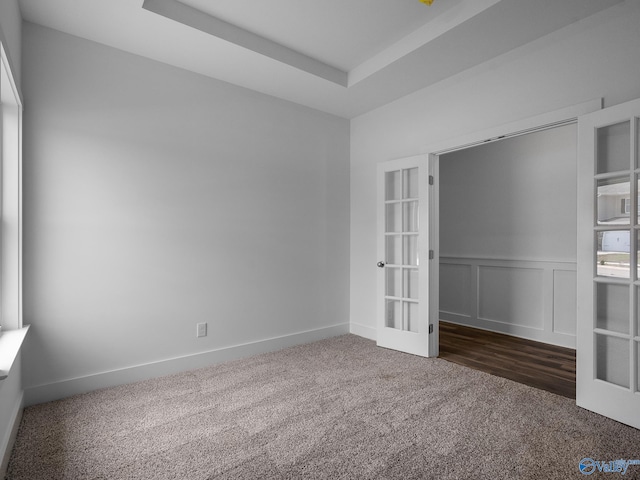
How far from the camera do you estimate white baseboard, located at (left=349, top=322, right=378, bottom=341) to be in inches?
161

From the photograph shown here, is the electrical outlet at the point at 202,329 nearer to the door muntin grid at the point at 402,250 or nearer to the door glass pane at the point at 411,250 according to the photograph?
the door muntin grid at the point at 402,250

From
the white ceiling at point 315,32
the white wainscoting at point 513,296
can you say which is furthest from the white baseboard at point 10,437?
the white wainscoting at point 513,296

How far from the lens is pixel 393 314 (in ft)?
12.5

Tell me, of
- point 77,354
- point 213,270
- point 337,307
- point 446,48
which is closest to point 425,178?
point 446,48

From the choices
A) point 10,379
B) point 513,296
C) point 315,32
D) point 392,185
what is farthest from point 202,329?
point 513,296

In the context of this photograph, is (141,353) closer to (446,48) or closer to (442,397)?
(442,397)

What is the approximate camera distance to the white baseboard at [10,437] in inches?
69.0

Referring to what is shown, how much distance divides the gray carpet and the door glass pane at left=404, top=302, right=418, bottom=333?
68 centimetres

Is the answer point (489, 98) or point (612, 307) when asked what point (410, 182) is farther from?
point (612, 307)

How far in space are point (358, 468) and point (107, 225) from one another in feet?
7.97

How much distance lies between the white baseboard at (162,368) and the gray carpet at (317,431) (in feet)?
0.28

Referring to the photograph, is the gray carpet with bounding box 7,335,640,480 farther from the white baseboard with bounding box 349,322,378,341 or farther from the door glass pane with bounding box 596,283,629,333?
the white baseboard with bounding box 349,322,378,341

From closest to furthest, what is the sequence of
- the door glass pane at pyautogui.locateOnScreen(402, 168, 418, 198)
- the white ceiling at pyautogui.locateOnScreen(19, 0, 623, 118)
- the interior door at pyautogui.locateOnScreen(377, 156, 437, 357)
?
the white ceiling at pyautogui.locateOnScreen(19, 0, 623, 118) → the interior door at pyautogui.locateOnScreen(377, 156, 437, 357) → the door glass pane at pyautogui.locateOnScreen(402, 168, 418, 198)

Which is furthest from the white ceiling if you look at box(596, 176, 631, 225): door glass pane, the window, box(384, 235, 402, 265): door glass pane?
box(384, 235, 402, 265): door glass pane
